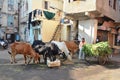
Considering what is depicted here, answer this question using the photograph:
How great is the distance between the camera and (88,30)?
21.1m

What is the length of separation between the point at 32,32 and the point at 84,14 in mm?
12036

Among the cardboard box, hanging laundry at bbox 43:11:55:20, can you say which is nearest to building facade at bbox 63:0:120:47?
hanging laundry at bbox 43:11:55:20

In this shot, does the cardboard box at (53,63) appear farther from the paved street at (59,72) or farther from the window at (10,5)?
the window at (10,5)

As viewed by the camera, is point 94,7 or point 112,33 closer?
point 94,7

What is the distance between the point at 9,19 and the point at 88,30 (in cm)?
2124

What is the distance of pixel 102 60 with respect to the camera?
15633mm

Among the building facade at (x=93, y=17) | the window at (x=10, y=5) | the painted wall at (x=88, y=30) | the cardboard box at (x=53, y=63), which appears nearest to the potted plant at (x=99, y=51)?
the cardboard box at (x=53, y=63)

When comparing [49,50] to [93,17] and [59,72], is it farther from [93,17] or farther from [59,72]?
[93,17]

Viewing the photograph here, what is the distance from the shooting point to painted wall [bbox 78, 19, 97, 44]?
2063 cm

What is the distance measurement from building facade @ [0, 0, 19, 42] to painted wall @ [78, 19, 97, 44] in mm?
18979

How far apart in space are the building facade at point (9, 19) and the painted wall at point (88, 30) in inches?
747

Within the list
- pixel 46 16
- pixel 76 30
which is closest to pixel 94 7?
pixel 76 30

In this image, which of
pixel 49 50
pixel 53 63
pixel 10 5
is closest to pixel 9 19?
pixel 10 5

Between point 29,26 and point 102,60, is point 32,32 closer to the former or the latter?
point 29,26
